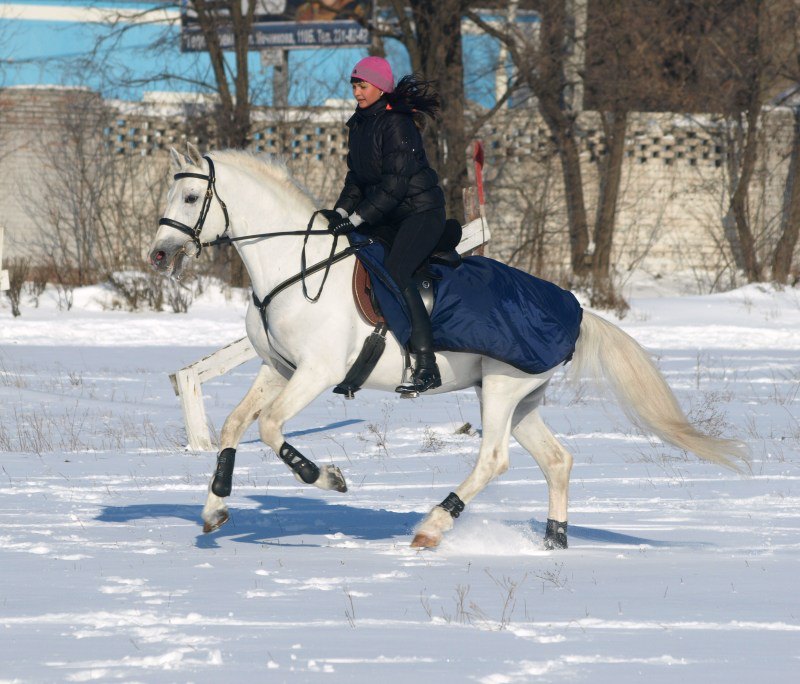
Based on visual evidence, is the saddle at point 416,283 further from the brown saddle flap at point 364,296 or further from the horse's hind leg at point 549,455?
the horse's hind leg at point 549,455

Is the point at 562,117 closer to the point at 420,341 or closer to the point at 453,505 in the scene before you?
the point at 420,341

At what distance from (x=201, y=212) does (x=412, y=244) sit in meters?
1.09

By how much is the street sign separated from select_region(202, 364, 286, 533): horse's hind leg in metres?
22.0

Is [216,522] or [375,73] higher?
[375,73]

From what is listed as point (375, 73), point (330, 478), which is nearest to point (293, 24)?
point (375, 73)

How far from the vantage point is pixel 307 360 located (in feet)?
21.6

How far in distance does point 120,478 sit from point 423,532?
317cm

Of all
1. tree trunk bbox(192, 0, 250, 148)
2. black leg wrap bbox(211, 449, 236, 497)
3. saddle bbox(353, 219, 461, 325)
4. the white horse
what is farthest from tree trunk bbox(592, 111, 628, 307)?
black leg wrap bbox(211, 449, 236, 497)

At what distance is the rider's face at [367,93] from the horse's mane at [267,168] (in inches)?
23.4

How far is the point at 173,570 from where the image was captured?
5.87m

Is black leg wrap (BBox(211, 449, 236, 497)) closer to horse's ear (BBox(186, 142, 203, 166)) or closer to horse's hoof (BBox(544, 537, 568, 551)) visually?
horse's ear (BBox(186, 142, 203, 166))

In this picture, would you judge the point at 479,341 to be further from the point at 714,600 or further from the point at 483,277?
the point at 714,600

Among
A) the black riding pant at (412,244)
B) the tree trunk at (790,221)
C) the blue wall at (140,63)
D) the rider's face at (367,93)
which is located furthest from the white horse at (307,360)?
the tree trunk at (790,221)

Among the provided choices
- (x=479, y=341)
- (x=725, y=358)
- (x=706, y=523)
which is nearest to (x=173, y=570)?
(x=479, y=341)
